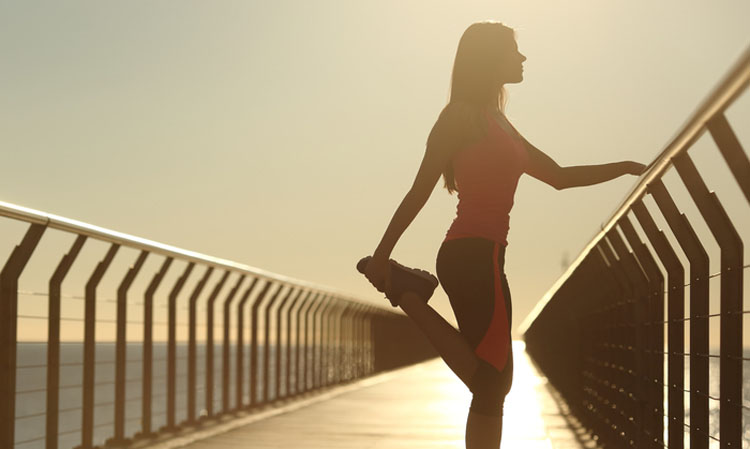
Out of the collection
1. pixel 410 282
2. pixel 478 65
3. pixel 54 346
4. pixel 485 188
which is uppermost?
pixel 478 65

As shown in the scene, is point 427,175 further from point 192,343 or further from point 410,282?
point 192,343

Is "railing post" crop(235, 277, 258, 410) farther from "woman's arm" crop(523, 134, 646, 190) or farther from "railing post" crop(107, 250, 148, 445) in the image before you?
"woman's arm" crop(523, 134, 646, 190)

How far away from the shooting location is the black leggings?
10.1ft

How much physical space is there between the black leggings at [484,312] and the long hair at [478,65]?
0.27 m

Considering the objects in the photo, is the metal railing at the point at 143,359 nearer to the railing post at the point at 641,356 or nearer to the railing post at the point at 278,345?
the railing post at the point at 278,345

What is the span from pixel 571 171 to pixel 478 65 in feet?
1.91

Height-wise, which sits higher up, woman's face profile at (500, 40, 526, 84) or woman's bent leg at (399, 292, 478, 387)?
woman's face profile at (500, 40, 526, 84)

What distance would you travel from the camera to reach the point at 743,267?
2.81m

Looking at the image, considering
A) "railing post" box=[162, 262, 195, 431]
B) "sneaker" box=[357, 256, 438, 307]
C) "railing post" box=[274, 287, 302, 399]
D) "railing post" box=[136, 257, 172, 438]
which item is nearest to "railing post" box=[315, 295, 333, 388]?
"railing post" box=[274, 287, 302, 399]

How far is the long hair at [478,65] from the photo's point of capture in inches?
127

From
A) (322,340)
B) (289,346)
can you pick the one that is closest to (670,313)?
(289,346)

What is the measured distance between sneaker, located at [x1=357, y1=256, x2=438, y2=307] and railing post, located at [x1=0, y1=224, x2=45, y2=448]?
214cm

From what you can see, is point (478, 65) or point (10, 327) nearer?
point (478, 65)

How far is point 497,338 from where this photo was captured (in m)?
3.08
